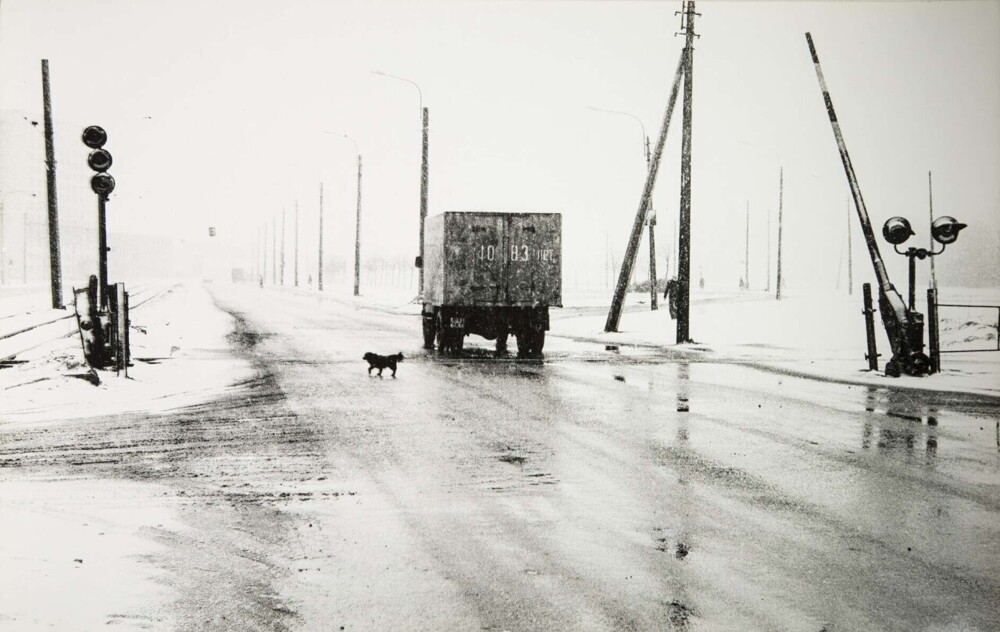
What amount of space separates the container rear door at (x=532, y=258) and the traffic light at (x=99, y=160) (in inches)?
332

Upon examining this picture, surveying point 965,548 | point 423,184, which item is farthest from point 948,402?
point 423,184

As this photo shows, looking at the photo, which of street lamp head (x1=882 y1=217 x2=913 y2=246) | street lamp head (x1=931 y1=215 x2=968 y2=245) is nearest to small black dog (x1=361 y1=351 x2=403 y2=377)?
street lamp head (x1=882 y1=217 x2=913 y2=246)

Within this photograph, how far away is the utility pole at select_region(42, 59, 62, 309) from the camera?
99.2 feet

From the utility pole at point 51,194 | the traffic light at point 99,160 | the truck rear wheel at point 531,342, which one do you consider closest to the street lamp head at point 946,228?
the truck rear wheel at point 531,342

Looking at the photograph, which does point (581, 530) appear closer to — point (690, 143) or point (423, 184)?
point (690, 143)

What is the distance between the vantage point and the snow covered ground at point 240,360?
12258 mm

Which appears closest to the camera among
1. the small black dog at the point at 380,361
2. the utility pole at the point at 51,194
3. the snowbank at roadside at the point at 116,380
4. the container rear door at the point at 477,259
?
the snowbank at roadside at the point at 116,380

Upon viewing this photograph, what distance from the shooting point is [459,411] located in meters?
11.1

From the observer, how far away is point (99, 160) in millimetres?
14461

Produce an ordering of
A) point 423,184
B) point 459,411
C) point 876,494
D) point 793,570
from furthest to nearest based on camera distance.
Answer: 1. point 423,184
2. point 459,411
3. point 876,494
4. point 793,570

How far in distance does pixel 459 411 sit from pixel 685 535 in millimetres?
5702

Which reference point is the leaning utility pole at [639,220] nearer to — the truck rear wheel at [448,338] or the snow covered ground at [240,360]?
the snow covered ground at [240,360]

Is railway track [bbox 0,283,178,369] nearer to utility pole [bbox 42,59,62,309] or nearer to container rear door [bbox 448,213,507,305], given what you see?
utility pole [bbox 42,59,62,309]

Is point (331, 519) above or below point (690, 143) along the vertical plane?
below
